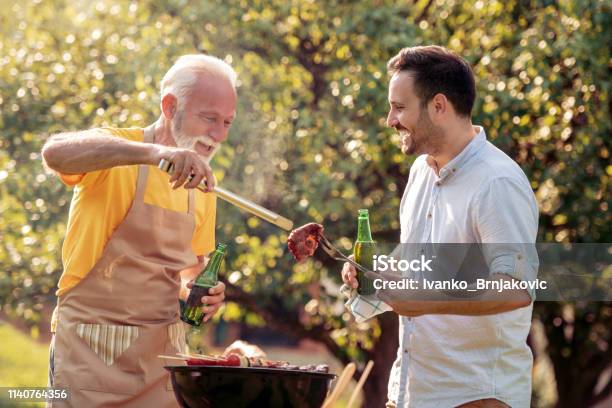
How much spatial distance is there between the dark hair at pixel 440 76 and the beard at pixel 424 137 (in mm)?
60

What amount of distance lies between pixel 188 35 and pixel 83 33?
107cm

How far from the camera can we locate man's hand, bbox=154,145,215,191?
3191mm

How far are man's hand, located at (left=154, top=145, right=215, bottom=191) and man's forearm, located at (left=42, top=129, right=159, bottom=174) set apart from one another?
0.13 feet

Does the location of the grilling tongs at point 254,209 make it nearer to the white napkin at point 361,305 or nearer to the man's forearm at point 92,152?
the man's forearm at point 92,152

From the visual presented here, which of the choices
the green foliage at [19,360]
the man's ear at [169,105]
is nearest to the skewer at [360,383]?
the man's ear at [169,105]

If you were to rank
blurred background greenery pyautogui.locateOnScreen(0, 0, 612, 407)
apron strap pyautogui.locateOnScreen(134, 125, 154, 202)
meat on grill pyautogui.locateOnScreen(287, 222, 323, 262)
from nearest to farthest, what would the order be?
1. meat on grill pyautogui.locateOnScreen(287, 222, 323, 262)
2. apron strap pyautogui.locateOnScreen(134, 125, 154, 202)
3. blurred background greenery pyautogui.locateOnScreen(0, 0, 612, 407)

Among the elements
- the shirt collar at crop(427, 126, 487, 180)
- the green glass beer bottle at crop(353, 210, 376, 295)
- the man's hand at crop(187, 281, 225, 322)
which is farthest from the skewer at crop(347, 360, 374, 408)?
the shirt collar at crop(427, 126, 487, 180)

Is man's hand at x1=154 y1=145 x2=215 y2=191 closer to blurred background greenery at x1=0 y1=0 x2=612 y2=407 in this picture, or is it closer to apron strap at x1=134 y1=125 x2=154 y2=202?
apron strap at x1=134 y1=125 x2=154 y2=202

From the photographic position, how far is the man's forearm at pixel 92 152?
3291mm

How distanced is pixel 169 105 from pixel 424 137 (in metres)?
0.93

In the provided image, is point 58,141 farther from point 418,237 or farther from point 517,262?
point 517,262

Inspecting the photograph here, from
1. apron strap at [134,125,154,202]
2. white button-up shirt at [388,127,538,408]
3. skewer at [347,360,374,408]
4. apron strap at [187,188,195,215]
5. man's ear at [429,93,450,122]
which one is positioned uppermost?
man's ear at [429,93,450,122]

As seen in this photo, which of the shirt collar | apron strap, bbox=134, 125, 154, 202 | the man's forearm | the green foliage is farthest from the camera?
the green foliage

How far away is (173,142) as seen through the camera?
3.80 m
